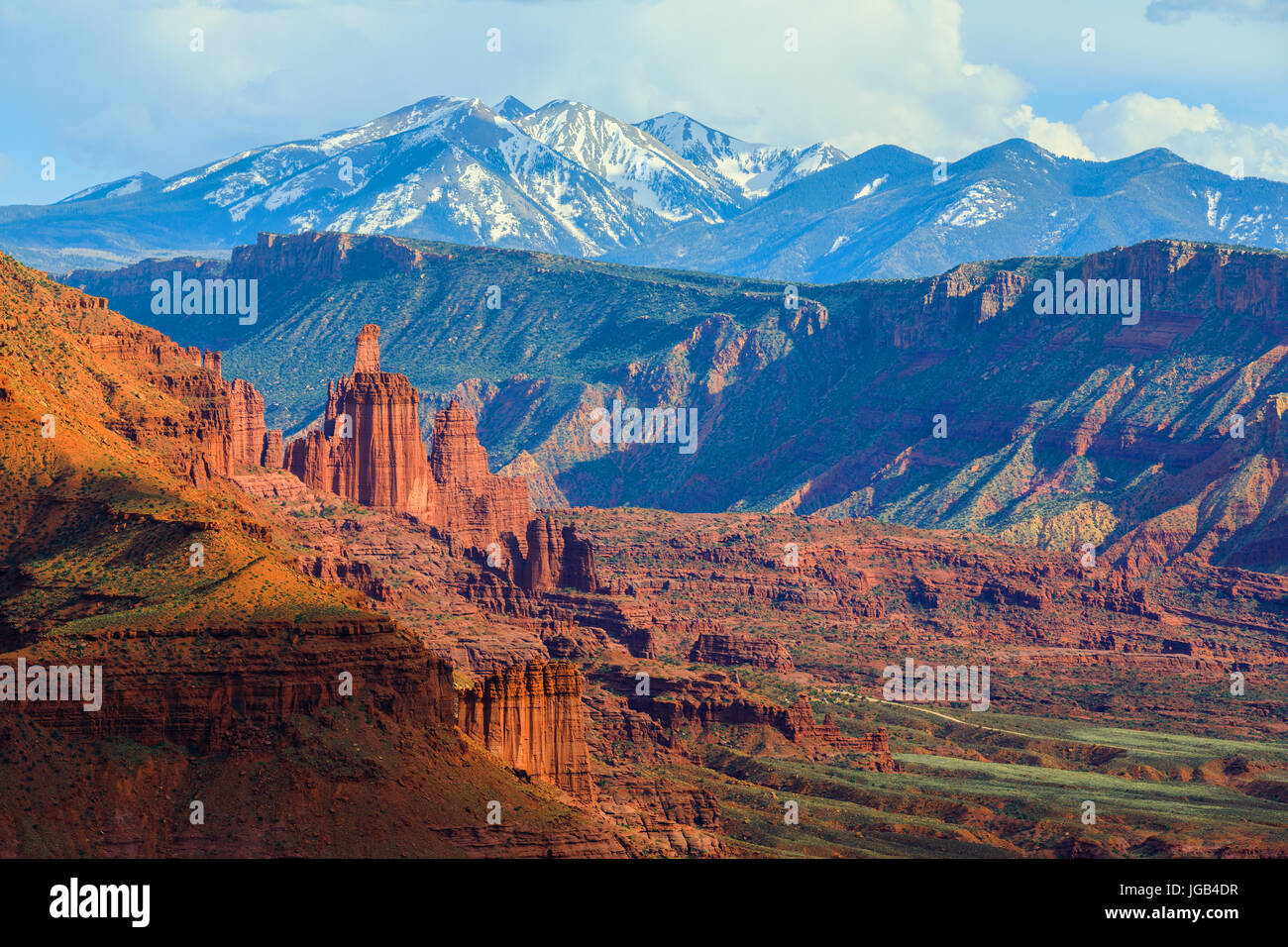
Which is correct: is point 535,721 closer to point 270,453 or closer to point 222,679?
point 222,679

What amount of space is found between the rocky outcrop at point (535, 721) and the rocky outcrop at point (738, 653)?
72.1 metres

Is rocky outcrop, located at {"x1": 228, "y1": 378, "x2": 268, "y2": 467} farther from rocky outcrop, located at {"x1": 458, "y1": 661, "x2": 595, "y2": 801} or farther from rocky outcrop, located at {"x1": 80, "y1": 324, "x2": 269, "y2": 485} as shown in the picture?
rocky outcrop, located at {"x1": 458, "y1": 661, "x2": 595, "y2": 801}

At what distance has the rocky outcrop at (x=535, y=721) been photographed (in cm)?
11088

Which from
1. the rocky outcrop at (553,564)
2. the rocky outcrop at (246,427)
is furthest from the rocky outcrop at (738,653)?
the rocky outcrop at (246,427)

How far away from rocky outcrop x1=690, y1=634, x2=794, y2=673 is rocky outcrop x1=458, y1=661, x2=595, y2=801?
72134mm

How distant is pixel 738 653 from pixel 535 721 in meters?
78.2

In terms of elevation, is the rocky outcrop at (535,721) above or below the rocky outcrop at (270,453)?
below

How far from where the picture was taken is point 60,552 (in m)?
108

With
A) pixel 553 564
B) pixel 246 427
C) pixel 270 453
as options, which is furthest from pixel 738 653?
pixel 246 427

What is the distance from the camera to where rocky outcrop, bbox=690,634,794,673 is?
616 feet

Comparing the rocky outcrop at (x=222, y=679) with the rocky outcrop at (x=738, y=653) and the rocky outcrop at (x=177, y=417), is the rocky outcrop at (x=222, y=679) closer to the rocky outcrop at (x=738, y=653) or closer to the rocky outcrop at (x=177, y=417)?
the rocky outcrop at (x=177, y=417)

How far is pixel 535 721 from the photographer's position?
113 metres
